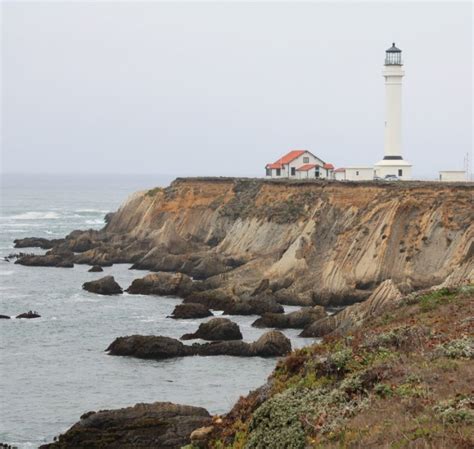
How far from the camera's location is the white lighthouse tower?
7169 cm

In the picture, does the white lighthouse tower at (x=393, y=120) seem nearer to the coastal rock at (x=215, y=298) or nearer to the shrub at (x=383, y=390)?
the coastal rock at (x=215, y=298)

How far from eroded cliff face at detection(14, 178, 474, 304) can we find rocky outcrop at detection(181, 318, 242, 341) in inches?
436

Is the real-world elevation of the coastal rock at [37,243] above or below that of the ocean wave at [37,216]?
below

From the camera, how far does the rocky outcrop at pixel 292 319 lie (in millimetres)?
43625

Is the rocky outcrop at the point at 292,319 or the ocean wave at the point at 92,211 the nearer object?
the rocky outcrop at the point at 292,319

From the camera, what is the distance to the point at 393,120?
7206 cm

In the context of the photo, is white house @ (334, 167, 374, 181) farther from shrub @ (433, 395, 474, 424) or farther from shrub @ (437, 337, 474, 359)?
shrub @ (433, 395, 474, 424)

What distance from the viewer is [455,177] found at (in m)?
66.8

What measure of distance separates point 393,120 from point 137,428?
167ft

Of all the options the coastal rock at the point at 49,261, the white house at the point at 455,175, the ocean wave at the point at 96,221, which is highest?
the white house at the point at 455,175

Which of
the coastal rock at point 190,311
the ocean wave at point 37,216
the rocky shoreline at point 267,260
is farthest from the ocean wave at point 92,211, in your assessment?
Answer: the coastal rock at point 190,311

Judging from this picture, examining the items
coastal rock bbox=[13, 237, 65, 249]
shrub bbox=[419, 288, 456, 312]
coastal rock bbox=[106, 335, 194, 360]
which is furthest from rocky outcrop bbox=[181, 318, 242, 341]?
coastal rock bbox=[13, 237, 65, 249]

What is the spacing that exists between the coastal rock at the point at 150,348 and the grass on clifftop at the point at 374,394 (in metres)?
18.1

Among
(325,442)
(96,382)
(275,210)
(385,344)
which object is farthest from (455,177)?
(325,442)
